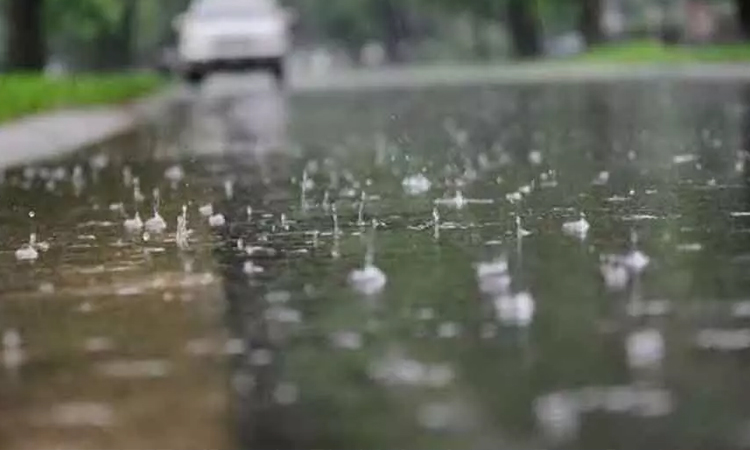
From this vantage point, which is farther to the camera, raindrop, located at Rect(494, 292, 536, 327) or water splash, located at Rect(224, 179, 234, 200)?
water splash, located at Rect(224, 179, 234, 200)

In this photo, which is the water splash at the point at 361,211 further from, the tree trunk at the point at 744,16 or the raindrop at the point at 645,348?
the tree trunk at the point at 744,16

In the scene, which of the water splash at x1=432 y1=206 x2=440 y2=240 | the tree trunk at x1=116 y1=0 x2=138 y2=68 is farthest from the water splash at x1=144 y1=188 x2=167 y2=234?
the tree trunk at x1=116 y1=0 x2=138 y2=68

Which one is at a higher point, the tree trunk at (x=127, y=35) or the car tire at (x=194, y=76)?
the tree trunk at (x=127, y=35)

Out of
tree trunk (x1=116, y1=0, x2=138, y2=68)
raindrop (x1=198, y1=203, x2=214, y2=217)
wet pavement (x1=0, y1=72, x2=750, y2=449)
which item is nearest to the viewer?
wet pavement (x1=0, y1=72, x2=750, y2=449)

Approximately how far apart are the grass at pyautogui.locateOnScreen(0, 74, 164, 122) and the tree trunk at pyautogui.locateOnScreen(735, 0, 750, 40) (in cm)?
1597

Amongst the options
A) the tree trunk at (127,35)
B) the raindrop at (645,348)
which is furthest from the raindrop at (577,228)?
the tree trunk at (127,35)

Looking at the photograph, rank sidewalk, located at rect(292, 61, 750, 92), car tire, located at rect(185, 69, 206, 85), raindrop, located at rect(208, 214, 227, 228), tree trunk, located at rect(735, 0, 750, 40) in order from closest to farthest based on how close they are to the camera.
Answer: raindrop, located at rect(208, 214, 227, 228)
sidewalk, located at rect(292, 61, 750, 92)
car tire, located at rect(185, 69, 206, 85)
tree trunk, located at rect(735, 0, 750, 40)

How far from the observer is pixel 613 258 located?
23.5 ft

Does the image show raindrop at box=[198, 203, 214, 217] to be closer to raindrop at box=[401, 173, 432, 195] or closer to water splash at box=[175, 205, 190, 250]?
water splash at box=[175, 205, 190, 250]

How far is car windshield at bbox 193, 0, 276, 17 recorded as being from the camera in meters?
41.2

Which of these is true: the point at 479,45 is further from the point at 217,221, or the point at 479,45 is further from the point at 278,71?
the point at 217,221

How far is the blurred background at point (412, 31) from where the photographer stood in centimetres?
4216

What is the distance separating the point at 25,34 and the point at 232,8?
6.83 m

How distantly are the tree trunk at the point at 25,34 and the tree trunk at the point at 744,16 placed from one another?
54.8 ft
